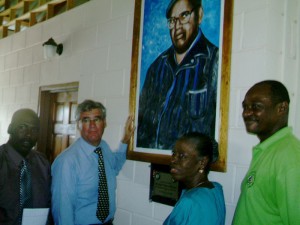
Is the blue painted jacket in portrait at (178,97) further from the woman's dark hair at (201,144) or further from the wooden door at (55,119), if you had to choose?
the wooden door at (55,119)

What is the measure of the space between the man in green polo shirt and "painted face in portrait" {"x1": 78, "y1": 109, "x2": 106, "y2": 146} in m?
1.11

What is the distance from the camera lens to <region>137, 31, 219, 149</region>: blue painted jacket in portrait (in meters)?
1.93

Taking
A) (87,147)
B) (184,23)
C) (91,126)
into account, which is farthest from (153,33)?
(87,147)

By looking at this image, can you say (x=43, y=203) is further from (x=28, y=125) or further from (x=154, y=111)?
(x=154, y=111)

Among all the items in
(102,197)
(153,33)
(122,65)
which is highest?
(153,33)

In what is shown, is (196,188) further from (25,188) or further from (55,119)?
(55,119)

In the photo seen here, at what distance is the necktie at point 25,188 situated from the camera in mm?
1851

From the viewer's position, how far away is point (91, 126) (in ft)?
7.30

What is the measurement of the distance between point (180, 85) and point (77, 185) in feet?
3.06

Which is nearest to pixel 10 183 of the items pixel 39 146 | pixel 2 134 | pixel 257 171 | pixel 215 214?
pixel 215 214

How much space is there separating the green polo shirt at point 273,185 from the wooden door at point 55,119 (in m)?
2.35

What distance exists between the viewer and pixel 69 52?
3250mm

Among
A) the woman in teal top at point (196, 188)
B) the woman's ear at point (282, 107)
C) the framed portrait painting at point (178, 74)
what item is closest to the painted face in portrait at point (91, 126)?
the framed portrait painting at point (178, 74)

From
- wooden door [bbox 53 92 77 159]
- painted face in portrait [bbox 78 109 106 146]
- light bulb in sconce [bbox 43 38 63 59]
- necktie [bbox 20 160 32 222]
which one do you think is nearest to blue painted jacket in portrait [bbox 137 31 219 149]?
painted face in portrait [bbox 78 109 106 146]
